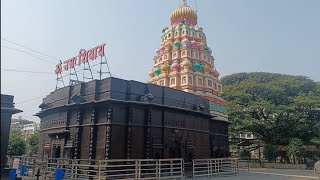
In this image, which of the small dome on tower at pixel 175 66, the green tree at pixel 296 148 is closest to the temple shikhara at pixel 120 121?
the small dome on tower at pixel 175 66

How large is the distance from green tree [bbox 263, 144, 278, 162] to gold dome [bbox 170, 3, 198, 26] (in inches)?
860

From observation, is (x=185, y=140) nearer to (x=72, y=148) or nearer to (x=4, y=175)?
(x=72, y=148)

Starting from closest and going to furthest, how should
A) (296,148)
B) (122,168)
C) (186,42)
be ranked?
(122,168) → (296,148) → (186,42)

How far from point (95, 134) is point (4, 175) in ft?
19.9

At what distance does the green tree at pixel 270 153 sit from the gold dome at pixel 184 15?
71.6 feet

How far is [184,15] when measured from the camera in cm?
4453

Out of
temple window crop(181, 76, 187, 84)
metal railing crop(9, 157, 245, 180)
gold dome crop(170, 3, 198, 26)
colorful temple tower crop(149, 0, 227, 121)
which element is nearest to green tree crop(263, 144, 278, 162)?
colorful temple tower crop(149, 0, 227, 121)

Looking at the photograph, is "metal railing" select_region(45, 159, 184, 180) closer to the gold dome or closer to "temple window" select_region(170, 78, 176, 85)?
"temple window" select_region(170, 78, 176, 85)

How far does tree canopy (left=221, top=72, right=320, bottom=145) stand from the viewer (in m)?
40.6

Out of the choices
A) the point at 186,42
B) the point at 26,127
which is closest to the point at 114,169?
the point at 186,42

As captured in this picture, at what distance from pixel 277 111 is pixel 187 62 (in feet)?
50.6

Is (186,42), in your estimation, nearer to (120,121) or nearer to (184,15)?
(184,15)

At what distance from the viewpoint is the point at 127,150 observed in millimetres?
19656

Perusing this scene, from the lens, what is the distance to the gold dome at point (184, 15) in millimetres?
44531
